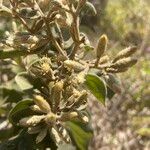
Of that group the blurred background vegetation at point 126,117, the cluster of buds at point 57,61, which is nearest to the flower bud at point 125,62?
the cluster of buds at point 57,61

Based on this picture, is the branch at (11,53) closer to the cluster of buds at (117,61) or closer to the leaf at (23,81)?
the leaf at (23,81)

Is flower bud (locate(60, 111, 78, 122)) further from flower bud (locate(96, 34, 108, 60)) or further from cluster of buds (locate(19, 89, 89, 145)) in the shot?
flower bud (locate(96, 34, 108, 60))

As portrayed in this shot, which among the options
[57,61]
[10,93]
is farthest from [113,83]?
[10,93]

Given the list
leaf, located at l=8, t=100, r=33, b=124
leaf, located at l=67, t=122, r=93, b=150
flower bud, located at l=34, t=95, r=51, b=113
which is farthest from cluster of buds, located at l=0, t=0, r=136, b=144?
leaf, located at l=67, t=122, r=93, b=150

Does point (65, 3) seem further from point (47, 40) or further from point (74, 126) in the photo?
point (74, 126)

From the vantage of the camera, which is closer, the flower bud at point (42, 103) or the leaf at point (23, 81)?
the flower bud at point (42, 103)

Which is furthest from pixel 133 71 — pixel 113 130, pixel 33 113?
pixel 33 113

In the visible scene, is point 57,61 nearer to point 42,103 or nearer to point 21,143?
point 42,103
